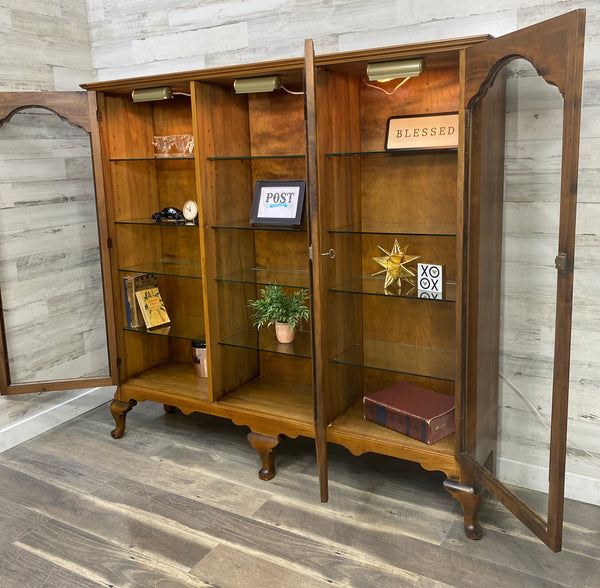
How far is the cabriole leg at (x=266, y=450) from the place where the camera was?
283cm

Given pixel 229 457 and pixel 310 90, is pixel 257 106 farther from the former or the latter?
pixel 229 457

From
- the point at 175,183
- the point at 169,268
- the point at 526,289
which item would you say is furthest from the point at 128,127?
the point at 526,289

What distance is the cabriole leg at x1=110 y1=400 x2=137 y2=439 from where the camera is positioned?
328 centimetres

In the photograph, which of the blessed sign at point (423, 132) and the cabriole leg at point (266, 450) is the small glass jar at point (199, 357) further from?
the blessed sign at point (423, 132)

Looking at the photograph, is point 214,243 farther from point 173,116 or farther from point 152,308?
point 173,116

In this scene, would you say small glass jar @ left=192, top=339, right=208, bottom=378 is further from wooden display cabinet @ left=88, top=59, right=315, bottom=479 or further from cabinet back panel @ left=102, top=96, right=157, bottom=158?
cabinet back panel @ left=102, top=96, right=157, bottom=158

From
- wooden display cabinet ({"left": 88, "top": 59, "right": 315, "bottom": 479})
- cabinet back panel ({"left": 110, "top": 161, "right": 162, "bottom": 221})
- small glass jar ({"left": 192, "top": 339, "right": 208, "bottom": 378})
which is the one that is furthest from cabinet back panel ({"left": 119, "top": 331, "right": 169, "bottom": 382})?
cabinet back panel ({"left": 110, "top": 161, "right": 162, "bottom": 221})

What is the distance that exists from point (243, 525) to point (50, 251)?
182 centimetres

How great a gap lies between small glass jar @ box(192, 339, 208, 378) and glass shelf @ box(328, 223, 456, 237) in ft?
3.50

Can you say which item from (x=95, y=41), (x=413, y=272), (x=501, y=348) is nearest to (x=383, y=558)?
(x=501, y=348)

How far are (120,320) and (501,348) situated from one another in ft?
6.11

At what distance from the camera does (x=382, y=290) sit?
263cm

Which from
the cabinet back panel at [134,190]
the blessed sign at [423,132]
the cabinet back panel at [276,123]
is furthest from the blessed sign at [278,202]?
the cabinet back panel at [134,190]

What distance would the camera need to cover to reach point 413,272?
8.71ft
